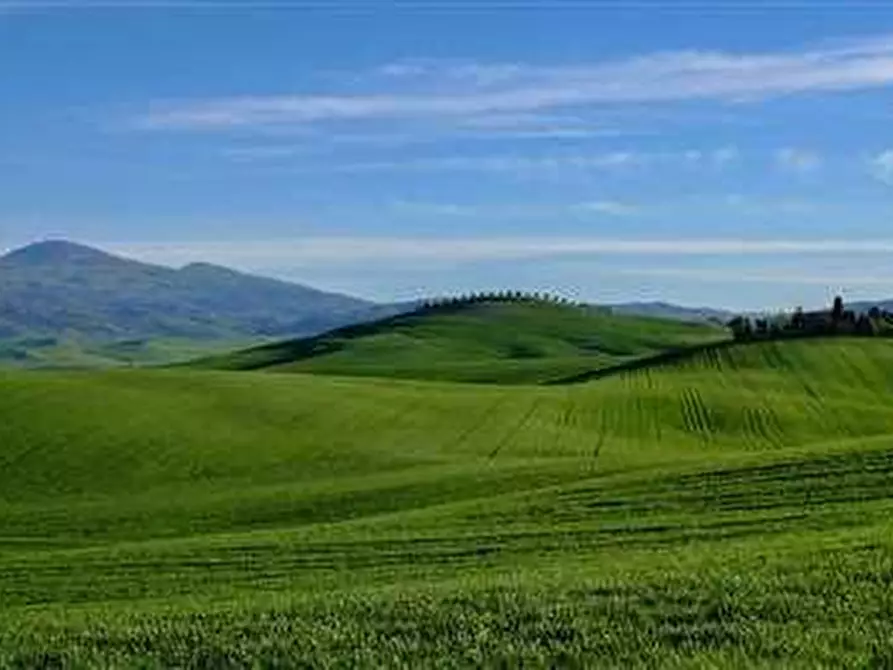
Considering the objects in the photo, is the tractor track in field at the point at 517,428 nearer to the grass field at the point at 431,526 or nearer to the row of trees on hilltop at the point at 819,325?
the grass field at the point at 431,526

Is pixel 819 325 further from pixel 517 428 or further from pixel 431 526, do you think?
pixel 431 526

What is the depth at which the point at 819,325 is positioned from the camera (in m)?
147

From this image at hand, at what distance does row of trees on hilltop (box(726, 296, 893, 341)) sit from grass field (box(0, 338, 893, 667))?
42.4m

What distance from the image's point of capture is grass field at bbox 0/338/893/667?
68.3ft

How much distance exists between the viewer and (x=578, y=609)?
21.6 metres

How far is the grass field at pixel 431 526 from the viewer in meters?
20.8

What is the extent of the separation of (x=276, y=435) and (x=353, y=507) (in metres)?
25.1

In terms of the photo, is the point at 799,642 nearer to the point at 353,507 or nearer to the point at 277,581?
the point at 277,581

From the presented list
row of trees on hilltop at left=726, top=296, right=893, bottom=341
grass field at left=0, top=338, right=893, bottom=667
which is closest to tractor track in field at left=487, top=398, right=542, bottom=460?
grass field at left=0, top=338, right=893, bottom=667

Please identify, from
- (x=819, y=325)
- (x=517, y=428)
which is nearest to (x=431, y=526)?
(x=517, y=428)

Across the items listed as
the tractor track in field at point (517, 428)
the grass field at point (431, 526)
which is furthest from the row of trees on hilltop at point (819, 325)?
the tractor track in field at point (517, 428)

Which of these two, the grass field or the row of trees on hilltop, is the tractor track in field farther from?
the row of trees on hilltop

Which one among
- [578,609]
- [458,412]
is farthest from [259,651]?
[458,412]

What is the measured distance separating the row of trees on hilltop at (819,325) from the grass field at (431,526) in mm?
42412
